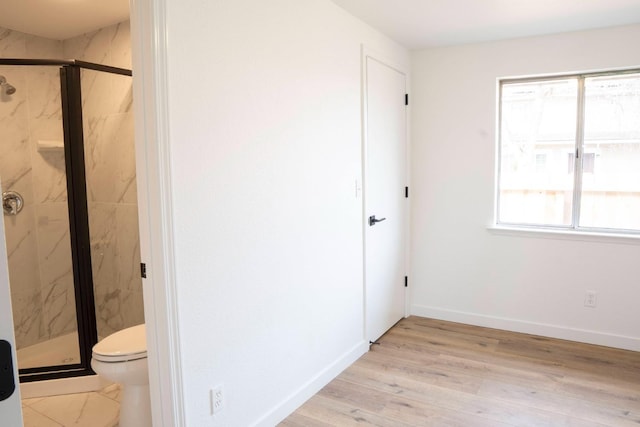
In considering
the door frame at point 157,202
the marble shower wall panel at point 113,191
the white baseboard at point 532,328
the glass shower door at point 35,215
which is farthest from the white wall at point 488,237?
the glass shower door at point 35,215

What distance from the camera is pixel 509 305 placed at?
12.3ft

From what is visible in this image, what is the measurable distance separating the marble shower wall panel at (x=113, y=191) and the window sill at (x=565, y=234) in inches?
114

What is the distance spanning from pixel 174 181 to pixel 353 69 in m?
1.70

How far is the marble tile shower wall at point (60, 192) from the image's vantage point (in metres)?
3.12

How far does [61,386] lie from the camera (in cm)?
286

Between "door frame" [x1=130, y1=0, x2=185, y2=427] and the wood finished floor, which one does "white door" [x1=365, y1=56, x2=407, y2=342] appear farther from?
"door frame" [x1=130, y1=0, x2=185, y2=427]

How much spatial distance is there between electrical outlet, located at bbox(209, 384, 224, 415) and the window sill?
265cm

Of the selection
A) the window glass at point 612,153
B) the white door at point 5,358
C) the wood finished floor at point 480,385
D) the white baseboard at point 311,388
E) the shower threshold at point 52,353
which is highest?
the window glass at point 612,153

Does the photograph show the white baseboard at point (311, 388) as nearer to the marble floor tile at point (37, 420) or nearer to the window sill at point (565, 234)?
the marble floor tile at point (37, 420)

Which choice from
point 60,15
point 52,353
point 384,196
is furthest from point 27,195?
point 384,196

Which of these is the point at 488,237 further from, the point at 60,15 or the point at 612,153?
the point at 60,15

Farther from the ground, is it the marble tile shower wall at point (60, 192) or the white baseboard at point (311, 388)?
the marble tile shower wall at point (60, 192)

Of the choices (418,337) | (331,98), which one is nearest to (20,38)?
(331,98)

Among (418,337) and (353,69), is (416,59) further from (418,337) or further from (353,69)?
(418,337)
